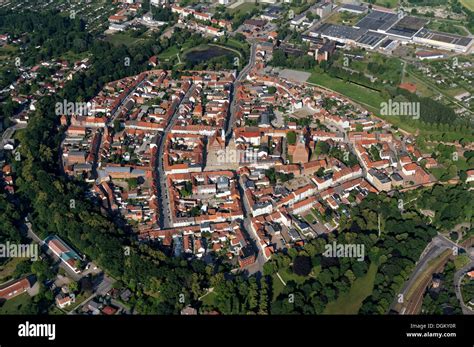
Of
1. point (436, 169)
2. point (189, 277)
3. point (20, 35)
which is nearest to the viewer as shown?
point (189, 277)

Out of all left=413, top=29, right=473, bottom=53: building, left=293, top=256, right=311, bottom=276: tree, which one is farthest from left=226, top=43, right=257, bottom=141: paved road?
left=413, top=29, right=473, bottom=53: building

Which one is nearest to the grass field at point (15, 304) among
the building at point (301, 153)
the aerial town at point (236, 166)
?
the aerial town at point (236, 166)

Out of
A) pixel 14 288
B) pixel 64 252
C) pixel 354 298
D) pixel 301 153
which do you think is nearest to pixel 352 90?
pixel 301 153

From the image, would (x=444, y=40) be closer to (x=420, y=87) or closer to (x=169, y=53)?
(x=420, y=87)

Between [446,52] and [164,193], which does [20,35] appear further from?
[446,52]

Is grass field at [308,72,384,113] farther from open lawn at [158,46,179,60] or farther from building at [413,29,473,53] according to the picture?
open lawn at [158,46,179,60]
